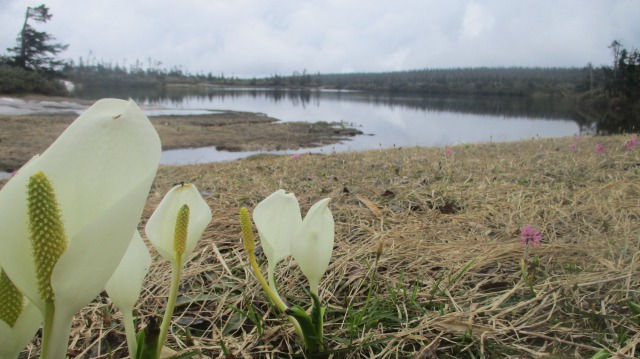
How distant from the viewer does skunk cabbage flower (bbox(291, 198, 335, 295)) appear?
907 mm

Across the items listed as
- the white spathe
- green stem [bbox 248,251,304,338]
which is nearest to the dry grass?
green stem [bbox 248,251,304,338]

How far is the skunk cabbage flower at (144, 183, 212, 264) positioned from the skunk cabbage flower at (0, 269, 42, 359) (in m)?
0.23

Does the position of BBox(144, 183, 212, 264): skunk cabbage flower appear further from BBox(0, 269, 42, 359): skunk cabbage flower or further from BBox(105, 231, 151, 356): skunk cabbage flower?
BBox(0, 269, 42, 359): skunk cabbage flower

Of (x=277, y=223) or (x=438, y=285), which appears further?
(x=438, y=285)

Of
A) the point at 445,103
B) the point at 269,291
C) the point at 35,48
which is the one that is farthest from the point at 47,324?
the point at 445,103

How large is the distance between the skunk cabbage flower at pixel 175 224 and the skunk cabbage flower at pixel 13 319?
0.77 feet

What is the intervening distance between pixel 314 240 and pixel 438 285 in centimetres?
64

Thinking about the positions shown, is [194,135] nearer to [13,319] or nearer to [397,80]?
[13,319]

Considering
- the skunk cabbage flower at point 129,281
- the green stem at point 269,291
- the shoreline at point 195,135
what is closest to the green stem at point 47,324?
the skunk cabbage flower at point 129,281

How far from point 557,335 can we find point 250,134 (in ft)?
60.3

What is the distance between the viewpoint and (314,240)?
91cm

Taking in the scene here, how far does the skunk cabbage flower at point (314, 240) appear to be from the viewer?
0.91 m

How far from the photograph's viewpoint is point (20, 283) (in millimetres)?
562

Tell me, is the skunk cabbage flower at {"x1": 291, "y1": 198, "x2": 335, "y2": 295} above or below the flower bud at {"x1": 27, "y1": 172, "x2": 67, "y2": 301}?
below
